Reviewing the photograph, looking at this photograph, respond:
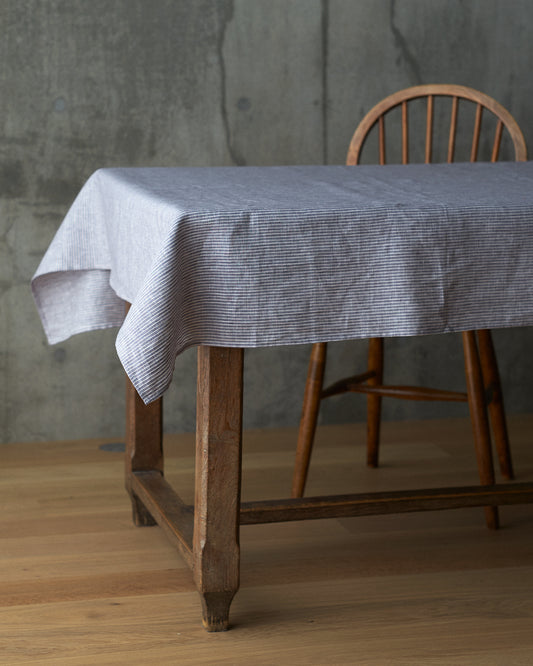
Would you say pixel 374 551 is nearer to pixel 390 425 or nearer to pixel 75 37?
pixel 390 425

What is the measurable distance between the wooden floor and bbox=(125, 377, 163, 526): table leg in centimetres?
5

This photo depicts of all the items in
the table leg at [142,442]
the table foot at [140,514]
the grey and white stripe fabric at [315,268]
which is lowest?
the table foot at [140,514]

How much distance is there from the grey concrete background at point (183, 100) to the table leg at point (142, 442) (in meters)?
0.72

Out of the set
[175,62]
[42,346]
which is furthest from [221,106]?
[42,346]

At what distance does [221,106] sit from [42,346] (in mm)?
818

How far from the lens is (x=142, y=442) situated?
76.6 inches

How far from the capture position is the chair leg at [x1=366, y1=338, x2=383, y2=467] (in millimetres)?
2299

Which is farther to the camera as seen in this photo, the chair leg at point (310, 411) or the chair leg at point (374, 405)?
the chair leg at point (374, 405)

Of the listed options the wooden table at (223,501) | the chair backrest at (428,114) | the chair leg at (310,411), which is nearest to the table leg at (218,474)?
the wooden table at (223,501)

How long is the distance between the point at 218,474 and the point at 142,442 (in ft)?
1.83

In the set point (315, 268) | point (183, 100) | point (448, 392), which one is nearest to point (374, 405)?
point (448, 392)

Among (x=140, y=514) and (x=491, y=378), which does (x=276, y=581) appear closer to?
(x=140, y=514)

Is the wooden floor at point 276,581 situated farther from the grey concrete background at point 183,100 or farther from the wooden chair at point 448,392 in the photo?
the grey concrete background at point 183,100

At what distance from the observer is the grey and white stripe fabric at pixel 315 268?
123 cm
